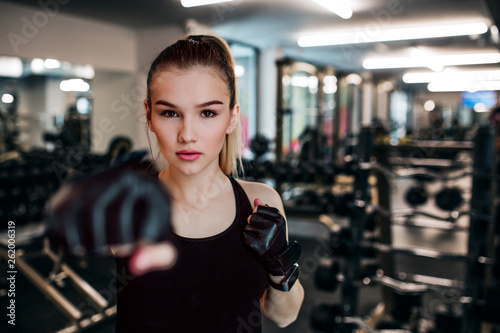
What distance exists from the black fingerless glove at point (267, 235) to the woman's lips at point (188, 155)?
232 mm

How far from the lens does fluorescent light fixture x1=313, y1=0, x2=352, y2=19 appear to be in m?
4.09

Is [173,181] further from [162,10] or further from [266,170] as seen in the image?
[162,10]

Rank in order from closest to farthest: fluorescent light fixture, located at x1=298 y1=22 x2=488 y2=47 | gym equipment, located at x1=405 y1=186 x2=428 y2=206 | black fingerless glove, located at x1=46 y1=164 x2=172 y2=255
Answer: black fingerless glove, located at x1=46 y1=164 x2=172 y2=255, gym equipment, located at x1=405 y1=186 x2=428 y2=206, fluorescent light fixture, located at x1=298 y1=22 x2=488 y2=47

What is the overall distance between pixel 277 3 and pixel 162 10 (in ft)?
4.22

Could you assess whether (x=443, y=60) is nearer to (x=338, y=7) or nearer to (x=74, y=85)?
(x=338, y=7)

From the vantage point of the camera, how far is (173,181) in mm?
767

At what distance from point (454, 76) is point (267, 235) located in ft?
38.9

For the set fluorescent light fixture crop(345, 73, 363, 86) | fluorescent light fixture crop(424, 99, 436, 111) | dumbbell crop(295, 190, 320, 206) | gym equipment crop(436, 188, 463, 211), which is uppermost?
fluorescent light fixture crop(345, 73, 363, 86)

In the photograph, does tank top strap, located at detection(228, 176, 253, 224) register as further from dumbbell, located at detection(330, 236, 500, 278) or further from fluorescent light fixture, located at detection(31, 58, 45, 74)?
fluorescent light fixture, located at detection(31, 58, 45, 74)

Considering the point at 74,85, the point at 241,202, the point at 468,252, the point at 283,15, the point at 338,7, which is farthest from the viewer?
the point at 74,85

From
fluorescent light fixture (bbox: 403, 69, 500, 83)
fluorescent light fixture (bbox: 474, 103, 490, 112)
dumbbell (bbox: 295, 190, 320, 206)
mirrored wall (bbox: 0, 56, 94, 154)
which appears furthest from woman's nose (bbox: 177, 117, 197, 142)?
fluorescent light fixture (bbox: 474, 103, 490, 112)

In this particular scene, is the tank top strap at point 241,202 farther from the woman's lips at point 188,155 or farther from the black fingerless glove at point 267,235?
the woman's lips at point 188,155

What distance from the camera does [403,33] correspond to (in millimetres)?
5527

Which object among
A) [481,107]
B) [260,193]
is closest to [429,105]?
[481,107]
